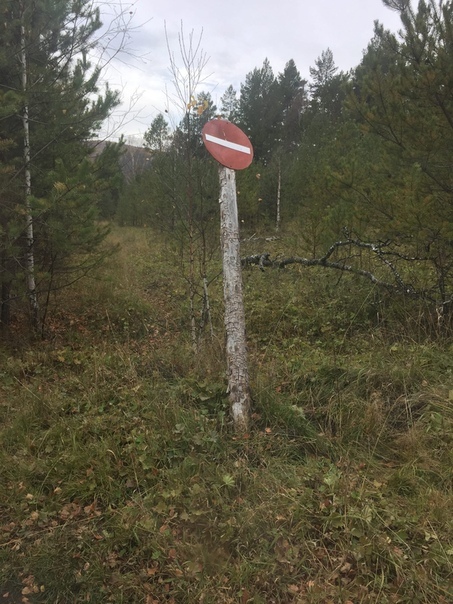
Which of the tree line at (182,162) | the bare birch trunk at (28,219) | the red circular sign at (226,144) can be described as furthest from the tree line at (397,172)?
the bare birch trunk at (28,219)

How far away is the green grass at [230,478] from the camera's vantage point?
197 cm

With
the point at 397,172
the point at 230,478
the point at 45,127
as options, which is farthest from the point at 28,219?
the point at 397,172

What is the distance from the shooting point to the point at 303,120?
1903 cm

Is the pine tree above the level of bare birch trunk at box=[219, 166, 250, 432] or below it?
above

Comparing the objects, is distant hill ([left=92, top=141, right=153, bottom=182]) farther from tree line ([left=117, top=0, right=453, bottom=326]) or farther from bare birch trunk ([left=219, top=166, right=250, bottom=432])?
bare birch trunk ([left=219, top=166, right=250, bottom=432])

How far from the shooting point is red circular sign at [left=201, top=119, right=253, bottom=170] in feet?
8.73

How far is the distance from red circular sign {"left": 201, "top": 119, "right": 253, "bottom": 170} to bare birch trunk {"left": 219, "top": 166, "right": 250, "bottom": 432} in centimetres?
8

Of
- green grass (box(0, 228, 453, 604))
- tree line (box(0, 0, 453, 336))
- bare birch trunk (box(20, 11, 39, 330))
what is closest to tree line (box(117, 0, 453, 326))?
tree line (box(0, 0, 453, 336))

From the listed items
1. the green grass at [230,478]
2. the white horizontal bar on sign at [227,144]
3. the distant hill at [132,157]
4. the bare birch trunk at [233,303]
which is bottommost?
the green grass at [230,478]

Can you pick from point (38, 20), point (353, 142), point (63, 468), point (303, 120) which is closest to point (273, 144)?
point (303, 120)

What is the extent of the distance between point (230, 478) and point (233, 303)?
116 centimetres

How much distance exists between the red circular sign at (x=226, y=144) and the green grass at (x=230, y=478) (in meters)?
1.75

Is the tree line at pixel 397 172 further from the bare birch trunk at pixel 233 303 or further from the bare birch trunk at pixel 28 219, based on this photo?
the bare birch trunk at pixel 28 219

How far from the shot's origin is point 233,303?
2836 millimetres
